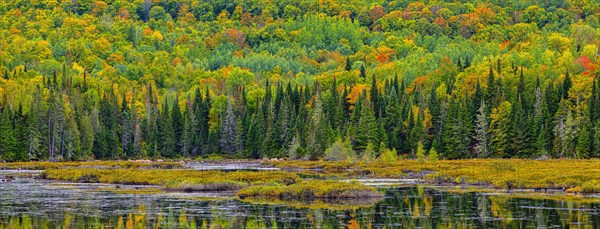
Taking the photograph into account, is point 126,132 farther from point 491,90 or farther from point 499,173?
point 499,173

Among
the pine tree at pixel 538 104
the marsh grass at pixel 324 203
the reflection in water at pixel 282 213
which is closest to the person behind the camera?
the reflection in water at pixel 282 213

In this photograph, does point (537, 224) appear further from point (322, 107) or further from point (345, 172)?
point (322, 107)

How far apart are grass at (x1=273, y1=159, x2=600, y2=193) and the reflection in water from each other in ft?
26.7

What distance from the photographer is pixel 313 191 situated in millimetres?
70812

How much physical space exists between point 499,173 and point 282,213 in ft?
115

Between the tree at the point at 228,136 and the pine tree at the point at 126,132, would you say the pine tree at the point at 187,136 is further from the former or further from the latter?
the pine tree at the point at 126,132

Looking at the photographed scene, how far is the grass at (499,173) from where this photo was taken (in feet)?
253

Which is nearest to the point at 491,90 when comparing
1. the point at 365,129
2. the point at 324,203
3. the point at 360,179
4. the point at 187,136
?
the point at 365,129

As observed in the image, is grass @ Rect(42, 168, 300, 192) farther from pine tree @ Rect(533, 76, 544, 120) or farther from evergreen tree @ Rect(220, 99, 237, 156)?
evergreen tree @ Rect(220, 99, 237, 156)

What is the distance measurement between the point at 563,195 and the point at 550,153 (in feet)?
201

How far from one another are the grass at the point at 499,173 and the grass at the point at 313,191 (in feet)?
45.2

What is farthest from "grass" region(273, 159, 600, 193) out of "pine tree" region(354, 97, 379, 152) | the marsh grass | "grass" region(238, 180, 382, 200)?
"pine tree" region(354, 97, 379, 152)

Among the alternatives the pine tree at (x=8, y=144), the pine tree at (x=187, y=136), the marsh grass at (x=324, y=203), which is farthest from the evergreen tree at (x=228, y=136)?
the marsh grass at (x=324, y=203)

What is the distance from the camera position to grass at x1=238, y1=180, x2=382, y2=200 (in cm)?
7025
